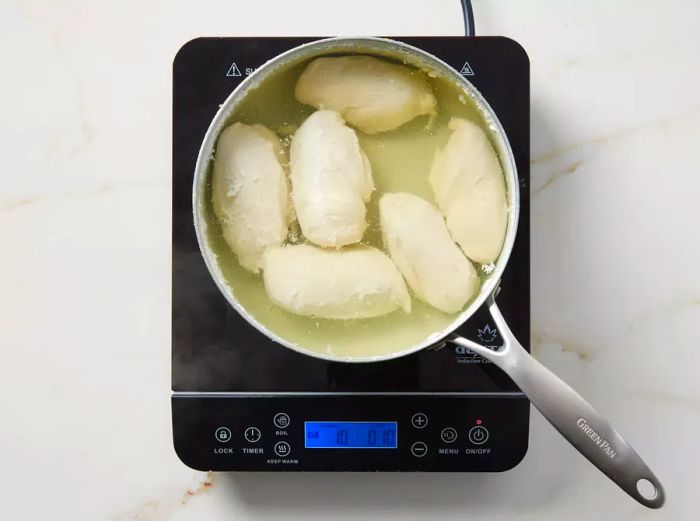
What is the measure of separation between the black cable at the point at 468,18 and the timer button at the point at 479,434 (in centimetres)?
30

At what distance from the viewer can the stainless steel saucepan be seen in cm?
45

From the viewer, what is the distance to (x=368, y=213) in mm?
496

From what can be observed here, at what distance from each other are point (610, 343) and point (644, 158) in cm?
15

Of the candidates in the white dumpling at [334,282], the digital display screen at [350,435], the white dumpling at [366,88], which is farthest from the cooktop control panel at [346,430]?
the white dumpling at [366,88]

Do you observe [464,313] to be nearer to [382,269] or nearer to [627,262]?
[382,269]

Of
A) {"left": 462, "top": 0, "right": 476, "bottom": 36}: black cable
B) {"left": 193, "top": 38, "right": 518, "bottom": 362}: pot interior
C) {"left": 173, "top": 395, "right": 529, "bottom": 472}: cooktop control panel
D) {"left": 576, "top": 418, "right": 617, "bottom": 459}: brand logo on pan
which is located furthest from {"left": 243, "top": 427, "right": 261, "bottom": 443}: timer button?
{"left": 462, "top": 0, "right": 476, "bottom": 36}: black cable

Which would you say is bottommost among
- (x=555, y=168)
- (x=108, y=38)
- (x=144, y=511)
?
(x=144, y=511)

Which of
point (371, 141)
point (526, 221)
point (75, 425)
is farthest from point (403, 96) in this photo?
point (75, 425)

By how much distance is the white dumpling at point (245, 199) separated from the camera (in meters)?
0.49

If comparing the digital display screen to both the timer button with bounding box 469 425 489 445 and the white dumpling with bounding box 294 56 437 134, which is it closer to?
the timer button with bounding box 469 425 489 445

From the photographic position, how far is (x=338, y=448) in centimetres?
56

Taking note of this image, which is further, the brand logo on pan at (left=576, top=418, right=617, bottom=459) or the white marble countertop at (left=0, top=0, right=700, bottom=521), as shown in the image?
the white marble countertop at (left=0, top=0, right=700, bottom=521)

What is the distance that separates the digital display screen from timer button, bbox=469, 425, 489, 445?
0.06m

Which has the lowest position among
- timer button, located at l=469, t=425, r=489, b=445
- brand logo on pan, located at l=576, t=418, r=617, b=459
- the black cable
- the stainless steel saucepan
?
timer button, located at l=469, t=425, r=489, b=445
